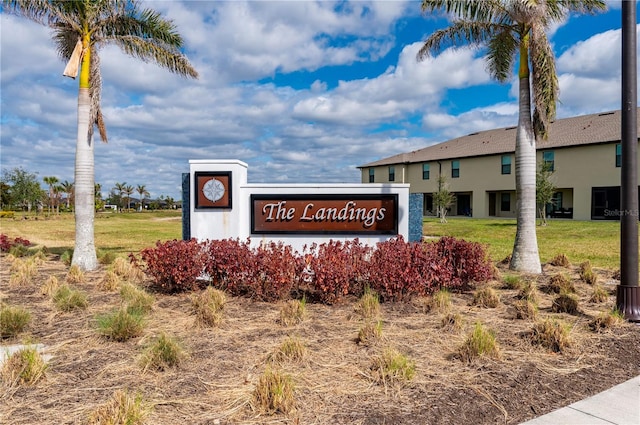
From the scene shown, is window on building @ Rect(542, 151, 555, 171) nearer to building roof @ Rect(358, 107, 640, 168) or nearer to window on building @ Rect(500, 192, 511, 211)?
building roof @ Rect(358, 107, 640, 168)

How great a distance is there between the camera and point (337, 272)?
7.10 meters

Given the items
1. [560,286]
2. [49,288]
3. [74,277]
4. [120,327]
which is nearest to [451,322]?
[560,286]

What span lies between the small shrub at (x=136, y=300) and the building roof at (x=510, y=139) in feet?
87.1

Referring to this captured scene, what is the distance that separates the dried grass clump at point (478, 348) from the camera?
4652 millimetres

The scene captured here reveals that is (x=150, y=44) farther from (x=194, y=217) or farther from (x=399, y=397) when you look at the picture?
(x=399, y=397)

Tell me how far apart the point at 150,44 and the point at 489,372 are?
11.1m

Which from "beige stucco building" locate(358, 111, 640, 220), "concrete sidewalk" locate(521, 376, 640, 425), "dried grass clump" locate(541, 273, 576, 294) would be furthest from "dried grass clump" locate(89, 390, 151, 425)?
"beige stucco building" locate(358, 111, 640, 220)

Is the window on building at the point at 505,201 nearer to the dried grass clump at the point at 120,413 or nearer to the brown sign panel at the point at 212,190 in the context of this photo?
the brown sign panel at the point at 212,190

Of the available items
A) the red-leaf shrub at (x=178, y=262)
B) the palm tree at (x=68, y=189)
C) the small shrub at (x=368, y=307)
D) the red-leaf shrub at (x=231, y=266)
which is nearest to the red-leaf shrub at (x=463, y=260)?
the small shrub at (x=368, y=307)

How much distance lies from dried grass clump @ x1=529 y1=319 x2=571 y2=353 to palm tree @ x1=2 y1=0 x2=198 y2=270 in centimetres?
1025

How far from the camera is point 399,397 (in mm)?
3803

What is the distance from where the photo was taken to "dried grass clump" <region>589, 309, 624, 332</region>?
5827mm

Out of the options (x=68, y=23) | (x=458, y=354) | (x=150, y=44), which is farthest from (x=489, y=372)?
(x=68, y=23)

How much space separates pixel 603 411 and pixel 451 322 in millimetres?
2365
